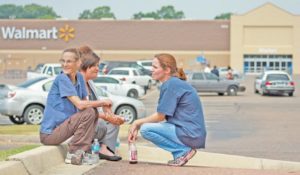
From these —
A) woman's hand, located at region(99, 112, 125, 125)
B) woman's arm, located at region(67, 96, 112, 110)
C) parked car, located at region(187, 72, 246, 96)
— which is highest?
woman's arm, located at region(67, 96, 112, 110)

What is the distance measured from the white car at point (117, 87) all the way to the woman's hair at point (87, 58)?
76.5 feet

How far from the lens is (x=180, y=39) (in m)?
96.1

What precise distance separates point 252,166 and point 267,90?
1300 inches

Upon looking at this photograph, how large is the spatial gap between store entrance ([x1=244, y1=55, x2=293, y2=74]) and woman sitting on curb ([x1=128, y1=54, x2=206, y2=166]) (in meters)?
88.3

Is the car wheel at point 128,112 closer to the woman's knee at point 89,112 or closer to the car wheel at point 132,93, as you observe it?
the woman's knee at point 89,112

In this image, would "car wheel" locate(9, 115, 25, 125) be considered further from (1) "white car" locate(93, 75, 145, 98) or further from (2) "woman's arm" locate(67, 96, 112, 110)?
(2) "woman's arm" locate(67, 96, 112, 110)

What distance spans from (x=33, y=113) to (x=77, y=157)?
480 inches

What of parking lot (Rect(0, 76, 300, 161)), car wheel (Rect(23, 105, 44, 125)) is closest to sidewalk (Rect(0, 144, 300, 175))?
parking lot (Rect(0, 76, 300, 161))

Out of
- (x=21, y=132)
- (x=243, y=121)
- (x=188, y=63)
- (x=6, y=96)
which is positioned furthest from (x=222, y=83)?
(x=188, y=63)

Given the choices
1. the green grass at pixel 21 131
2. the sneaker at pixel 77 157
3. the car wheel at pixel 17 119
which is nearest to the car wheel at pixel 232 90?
the car wheel at pixel 17 119

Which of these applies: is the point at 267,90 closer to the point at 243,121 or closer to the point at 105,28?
the point at 243,121

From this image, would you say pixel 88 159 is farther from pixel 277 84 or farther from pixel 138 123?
pixel 277 84

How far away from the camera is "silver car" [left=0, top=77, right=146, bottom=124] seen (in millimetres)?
20859

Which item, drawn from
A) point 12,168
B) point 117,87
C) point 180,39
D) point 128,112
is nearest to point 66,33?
point 180,39
